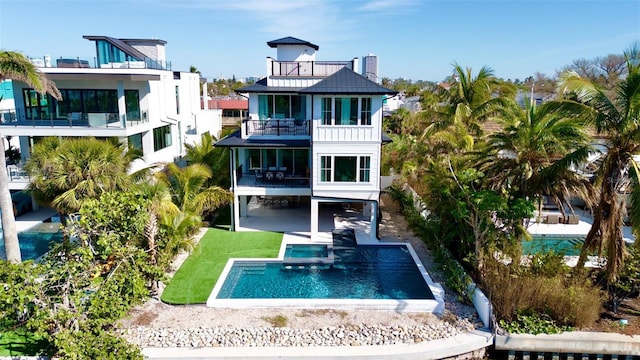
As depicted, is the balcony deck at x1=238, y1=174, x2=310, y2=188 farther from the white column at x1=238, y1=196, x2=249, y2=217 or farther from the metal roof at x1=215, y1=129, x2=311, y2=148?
the metal roof at x1=215, y1=129, x2=311, y2=148

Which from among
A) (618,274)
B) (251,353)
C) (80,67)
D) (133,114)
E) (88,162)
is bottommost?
(251,353)

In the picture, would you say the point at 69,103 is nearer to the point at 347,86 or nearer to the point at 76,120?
the point at 76,120

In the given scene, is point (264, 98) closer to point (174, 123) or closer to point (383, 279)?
point (174, 123)

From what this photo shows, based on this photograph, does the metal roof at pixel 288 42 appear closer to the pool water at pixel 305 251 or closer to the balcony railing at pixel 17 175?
the pool water at pixel 305 251

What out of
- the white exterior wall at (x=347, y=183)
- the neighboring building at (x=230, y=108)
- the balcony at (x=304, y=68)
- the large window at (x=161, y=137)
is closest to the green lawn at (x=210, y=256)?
the white exterior wall at (x=347, y=183)

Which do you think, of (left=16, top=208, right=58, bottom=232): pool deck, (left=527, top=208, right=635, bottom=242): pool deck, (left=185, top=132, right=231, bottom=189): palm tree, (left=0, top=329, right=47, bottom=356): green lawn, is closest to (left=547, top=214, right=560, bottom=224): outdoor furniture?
(left=527, top=208, right=635, bottom=242): pool deck

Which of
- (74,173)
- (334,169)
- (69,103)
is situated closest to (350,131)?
(334,169)

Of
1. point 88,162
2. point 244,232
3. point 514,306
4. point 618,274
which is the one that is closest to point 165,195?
point 88,162

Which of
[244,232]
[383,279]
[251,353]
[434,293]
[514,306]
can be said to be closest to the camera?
[251,353]

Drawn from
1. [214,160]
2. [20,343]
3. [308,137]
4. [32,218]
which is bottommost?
[20,343]
